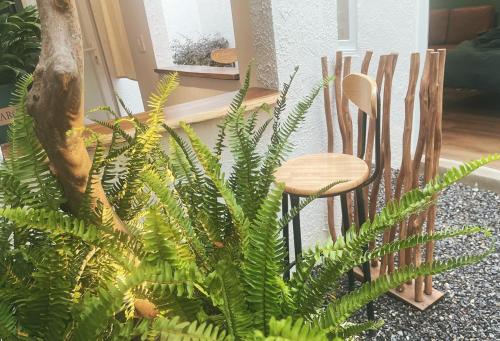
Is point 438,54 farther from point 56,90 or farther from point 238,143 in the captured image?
point 56,90

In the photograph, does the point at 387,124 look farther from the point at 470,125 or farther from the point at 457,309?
the point at 470,125

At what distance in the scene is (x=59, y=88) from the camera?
1.76 ft

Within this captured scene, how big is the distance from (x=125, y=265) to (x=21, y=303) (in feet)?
0.64

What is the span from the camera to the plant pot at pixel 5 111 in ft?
4.18

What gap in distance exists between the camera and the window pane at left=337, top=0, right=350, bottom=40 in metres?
2.83

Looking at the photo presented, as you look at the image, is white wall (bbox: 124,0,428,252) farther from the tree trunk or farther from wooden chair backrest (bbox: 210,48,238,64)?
wooden chair backrest (bbox: 210,48,238,64)

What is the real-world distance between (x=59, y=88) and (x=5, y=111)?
947mm

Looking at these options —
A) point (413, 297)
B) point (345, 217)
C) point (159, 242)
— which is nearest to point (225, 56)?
point (345, 217)

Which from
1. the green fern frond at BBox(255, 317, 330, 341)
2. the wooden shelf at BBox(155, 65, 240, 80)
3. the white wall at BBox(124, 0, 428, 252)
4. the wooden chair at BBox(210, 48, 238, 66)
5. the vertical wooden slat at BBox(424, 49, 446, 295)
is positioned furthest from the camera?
the wooden chair at BBox(210, 48, 238, 66)

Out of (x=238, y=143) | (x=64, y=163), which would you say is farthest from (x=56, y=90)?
(x=238, y=143)

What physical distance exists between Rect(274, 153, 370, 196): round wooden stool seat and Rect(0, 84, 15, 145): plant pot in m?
0.92

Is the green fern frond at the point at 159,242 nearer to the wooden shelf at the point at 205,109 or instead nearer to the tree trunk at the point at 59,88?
the tree trunk at the point at 59,88

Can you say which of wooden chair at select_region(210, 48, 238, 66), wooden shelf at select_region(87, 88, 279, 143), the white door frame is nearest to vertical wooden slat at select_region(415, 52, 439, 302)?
wooden shelf at select_region(87, 88, 279, 143)

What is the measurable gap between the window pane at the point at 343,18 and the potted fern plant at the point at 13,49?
211cm
